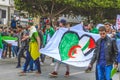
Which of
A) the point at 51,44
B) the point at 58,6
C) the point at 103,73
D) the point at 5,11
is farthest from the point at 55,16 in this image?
the point at 103,73

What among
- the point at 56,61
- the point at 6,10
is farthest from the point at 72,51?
the point at 6,10

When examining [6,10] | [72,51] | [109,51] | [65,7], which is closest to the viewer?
[109,51]

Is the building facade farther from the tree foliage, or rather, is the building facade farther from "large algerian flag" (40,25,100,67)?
"large algerian flag" (40,25,100,67)

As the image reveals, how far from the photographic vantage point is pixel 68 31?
1284 centimetres

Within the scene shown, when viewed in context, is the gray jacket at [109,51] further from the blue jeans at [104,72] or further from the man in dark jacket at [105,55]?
the blue jeans at [104,72]

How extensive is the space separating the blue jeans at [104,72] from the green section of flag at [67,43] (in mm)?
3542

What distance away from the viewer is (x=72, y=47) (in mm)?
12586

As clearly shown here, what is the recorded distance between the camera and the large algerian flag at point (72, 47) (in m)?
12.3

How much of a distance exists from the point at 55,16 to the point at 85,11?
298 centimetres

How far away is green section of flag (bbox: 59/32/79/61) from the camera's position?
41.2ft

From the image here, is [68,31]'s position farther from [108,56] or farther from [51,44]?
[108,56]

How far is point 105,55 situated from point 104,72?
40 cm

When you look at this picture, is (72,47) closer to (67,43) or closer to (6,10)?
(67,43)

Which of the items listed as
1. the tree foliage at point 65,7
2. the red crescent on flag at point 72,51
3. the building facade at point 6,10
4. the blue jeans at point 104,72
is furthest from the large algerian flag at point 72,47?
the building facade at point 6,10
